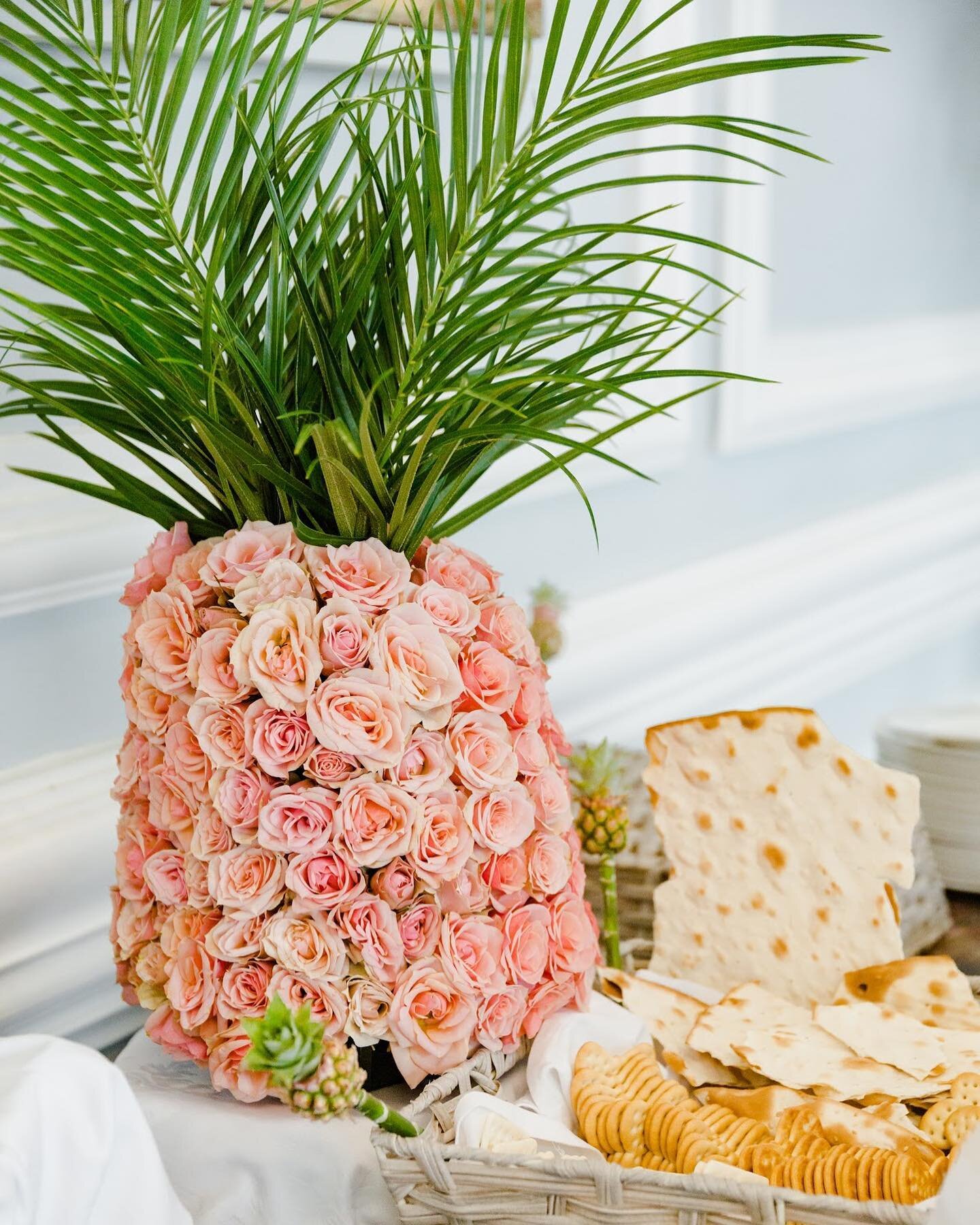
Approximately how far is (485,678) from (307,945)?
141 millimetres

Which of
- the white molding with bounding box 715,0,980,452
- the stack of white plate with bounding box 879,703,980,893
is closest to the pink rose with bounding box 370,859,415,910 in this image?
the stack of white plate with bounding box 879,703,980,893

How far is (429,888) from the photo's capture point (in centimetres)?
57

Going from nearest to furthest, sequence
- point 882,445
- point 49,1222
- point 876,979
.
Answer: point 49,1222 < point 876,979 < point 882,445

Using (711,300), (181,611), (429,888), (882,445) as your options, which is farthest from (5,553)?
(882,445)

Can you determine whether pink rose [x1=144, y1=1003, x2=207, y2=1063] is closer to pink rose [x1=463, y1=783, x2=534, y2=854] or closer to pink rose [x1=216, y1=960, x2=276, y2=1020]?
pink rose [x1=216, y1=960, x2=276, y2=1020]

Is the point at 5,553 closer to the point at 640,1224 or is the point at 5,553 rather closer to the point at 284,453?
the point at 284,453

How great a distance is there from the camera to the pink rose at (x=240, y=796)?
1.84 ft

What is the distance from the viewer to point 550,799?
2.03 feet

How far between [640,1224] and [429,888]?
0.53 feet

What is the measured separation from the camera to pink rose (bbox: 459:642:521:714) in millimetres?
591

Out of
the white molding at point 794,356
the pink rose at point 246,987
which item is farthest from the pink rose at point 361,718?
the white molding at point 794,356

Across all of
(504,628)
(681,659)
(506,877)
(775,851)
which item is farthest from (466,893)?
(681,659)

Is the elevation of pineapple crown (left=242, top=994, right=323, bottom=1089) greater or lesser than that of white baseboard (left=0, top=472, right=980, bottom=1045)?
greater

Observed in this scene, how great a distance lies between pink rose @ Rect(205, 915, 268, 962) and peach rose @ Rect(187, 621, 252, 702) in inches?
3.9
